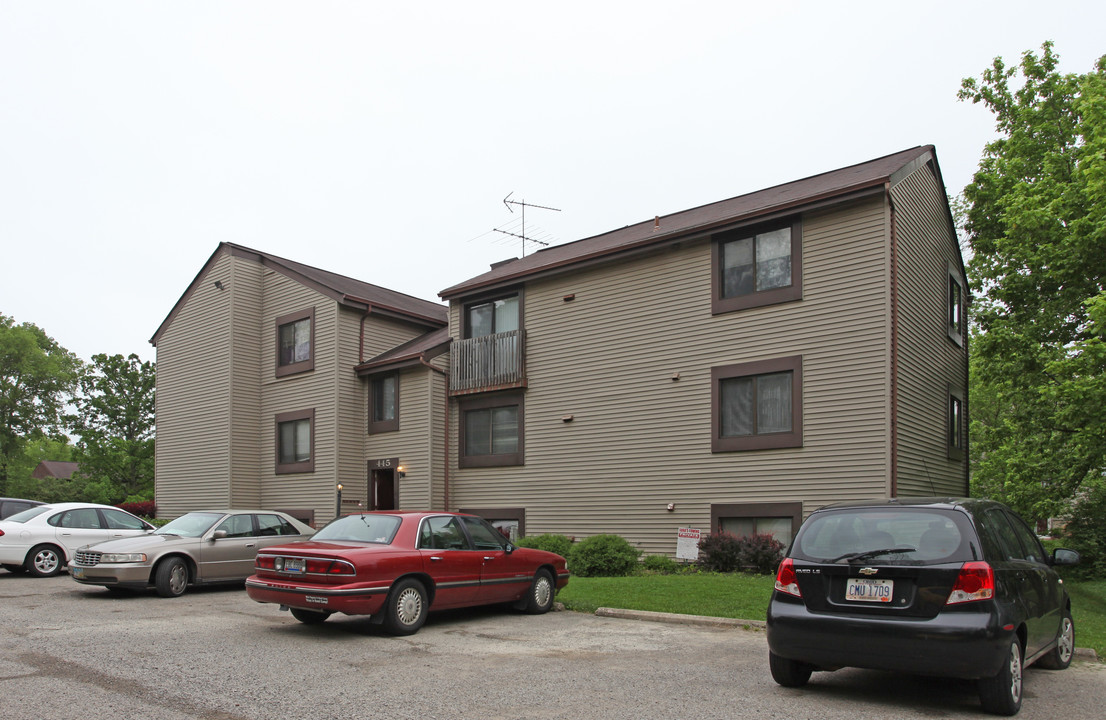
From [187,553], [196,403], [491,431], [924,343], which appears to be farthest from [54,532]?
[924,343]

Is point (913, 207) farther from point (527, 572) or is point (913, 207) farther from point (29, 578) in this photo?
point (29, 578)

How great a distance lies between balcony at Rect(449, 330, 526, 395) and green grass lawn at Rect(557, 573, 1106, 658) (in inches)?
283

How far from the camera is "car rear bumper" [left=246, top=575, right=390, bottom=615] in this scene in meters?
9.20

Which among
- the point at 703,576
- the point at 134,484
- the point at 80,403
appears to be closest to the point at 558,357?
the point at 703,576

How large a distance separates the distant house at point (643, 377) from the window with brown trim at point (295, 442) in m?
0.09

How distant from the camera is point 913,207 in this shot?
686 inches

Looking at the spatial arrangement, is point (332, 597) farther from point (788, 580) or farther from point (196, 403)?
point (196, 403)

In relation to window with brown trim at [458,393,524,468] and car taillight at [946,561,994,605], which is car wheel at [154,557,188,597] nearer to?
window with brown trim at [458,393,524,468]

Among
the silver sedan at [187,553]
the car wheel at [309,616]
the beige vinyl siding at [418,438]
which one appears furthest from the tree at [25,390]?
the car wheel at [309,616]

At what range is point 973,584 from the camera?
6055mm

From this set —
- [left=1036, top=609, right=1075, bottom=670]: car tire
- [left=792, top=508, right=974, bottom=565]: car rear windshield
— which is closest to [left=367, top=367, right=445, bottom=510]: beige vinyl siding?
[left=1036, top=609, right=1075, bottom=670]: car tire

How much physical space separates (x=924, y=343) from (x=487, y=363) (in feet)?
33.7

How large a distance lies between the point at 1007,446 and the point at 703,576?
10.1 m

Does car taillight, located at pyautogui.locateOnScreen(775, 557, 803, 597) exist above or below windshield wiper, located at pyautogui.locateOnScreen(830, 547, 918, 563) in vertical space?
below
